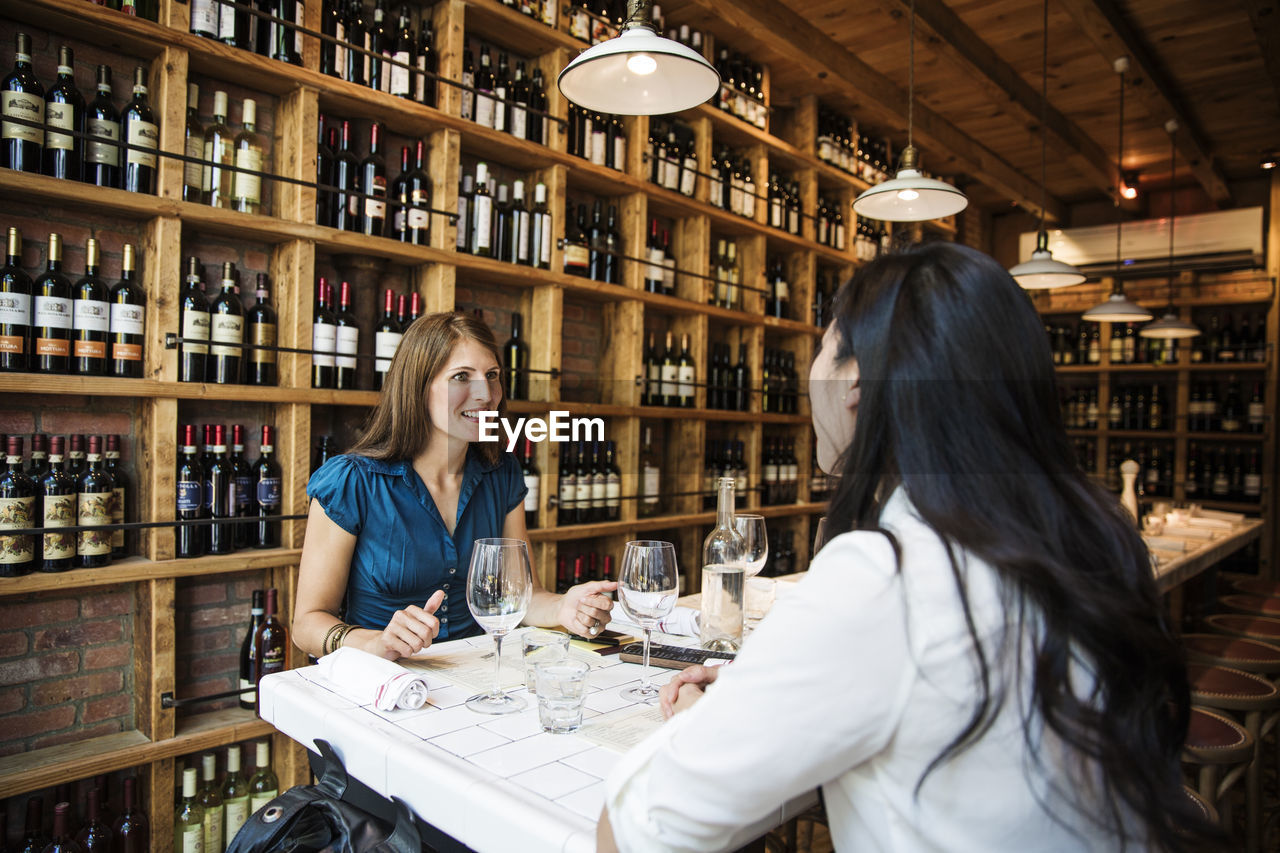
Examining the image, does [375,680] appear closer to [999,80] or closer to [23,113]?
[23,113]

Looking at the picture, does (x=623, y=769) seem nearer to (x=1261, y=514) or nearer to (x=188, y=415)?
(x=188, y=415)

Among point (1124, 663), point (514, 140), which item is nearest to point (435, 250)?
point (514, 140)

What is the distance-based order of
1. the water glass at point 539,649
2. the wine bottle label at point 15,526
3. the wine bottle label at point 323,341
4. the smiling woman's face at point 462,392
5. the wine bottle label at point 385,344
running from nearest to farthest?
1. the water glass at point 539,649
2. the wine bottle label at point 15,526
3. the smiling woman's face at point 462,392
4. the wine bottle label at point 323,341
5. the wine bottle label at point 385,344

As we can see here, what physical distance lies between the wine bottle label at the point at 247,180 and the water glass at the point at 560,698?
5.43 ft

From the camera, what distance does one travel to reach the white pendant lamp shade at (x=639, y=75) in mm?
1438

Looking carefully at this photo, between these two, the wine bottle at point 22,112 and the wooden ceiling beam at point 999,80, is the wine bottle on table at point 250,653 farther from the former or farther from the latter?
the wooden ceiling beam at point 999,80

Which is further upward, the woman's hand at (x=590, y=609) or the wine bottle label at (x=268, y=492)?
the wine bottle label at (x=268, y=492)

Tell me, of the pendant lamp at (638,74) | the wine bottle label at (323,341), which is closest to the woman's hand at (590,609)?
the pendant lamp at (638,74)

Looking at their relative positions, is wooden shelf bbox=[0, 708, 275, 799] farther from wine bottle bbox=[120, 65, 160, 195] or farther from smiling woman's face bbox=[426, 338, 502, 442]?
wine bottle bbox=[120, 65, 160, 195]

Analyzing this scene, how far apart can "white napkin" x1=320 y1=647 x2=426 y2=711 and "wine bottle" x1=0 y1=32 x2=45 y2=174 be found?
1390mm

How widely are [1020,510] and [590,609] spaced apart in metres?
0.89

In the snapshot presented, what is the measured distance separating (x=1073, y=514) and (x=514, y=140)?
229cm

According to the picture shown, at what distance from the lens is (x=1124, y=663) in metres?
0.64

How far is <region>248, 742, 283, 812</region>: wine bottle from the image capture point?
82.8 inches
